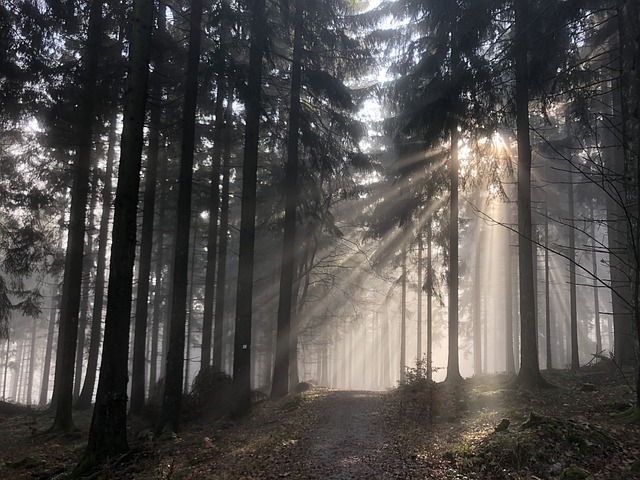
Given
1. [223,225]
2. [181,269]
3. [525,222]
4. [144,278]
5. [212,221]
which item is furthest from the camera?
[223,225]

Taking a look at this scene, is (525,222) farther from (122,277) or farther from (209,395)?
(209,395)

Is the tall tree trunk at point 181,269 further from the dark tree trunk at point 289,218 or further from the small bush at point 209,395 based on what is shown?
the dark tree trunk at point 289,218

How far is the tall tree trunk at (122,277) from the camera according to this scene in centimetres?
797

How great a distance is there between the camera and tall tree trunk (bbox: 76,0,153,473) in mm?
7973

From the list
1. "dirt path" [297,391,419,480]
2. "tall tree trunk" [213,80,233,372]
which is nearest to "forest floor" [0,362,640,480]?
"dirt path" [297,391,419,480]

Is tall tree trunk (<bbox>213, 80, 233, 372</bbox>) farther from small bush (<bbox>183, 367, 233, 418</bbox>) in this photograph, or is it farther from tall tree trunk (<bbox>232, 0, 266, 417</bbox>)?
tall tree trunk (<bbox>232, 0, 266, 417</bbox>)

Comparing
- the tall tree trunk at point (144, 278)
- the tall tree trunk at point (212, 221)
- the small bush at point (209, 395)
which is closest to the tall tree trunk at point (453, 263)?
the small bush at point (209, 395)

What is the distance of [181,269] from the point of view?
442 inches

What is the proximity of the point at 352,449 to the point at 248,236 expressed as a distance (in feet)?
21.9

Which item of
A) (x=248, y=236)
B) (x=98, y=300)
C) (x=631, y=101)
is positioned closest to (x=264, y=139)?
(x=248, y=236)

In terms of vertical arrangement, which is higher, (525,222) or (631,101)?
(631,101)

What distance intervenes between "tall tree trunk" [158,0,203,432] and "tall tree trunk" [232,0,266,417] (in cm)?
154

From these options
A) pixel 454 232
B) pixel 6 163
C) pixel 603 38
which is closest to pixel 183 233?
pixel 6 163

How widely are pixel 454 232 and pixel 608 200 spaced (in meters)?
7.36
